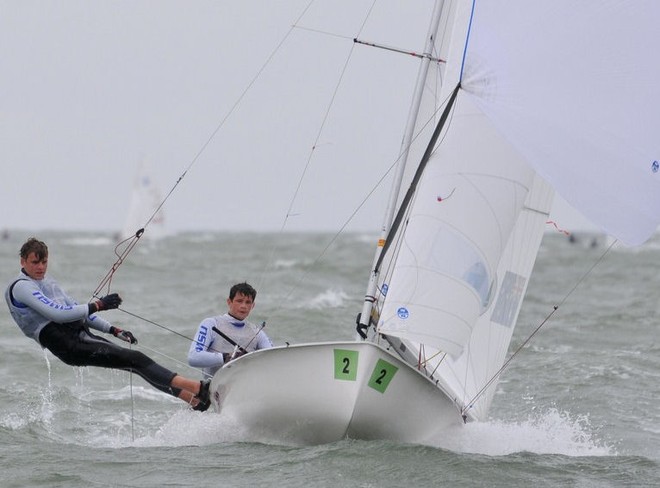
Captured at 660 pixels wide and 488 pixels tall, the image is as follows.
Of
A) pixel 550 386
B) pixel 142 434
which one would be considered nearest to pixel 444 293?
pixel 142 434

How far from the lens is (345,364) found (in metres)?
6.90

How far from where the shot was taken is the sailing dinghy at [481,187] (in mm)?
6879

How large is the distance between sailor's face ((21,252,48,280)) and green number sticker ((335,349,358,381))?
5.95 feet

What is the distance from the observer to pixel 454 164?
7.07 meters

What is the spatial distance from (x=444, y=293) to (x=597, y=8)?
1.83 m

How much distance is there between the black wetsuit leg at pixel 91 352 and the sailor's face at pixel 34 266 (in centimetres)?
30

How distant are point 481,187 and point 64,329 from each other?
8.50 ft

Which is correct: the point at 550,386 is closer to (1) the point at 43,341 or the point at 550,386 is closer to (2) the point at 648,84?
(2) the point at 648,84

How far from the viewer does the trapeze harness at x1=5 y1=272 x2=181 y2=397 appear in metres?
7.12

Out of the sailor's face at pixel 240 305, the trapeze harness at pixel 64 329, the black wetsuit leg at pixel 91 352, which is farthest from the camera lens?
the sailor's face at pixel 240 305

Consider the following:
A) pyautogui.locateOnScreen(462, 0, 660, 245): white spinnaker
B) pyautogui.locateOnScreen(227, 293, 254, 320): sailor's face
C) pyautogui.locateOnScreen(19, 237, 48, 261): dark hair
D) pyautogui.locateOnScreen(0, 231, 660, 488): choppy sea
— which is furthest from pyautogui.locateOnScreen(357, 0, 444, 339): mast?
pyautogui.locateOnScreen(19, 237, 48, 261): dark hair

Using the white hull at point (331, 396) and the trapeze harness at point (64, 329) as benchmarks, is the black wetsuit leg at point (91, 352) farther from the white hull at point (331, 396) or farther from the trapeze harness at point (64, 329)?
the white hull at point (331, 396)

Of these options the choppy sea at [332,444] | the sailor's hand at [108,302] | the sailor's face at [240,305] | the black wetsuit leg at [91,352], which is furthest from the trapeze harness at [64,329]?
the sailor's face at [240,305]

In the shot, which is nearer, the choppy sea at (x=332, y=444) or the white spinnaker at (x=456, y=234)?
the choppy sea at (x=332, y=444)
